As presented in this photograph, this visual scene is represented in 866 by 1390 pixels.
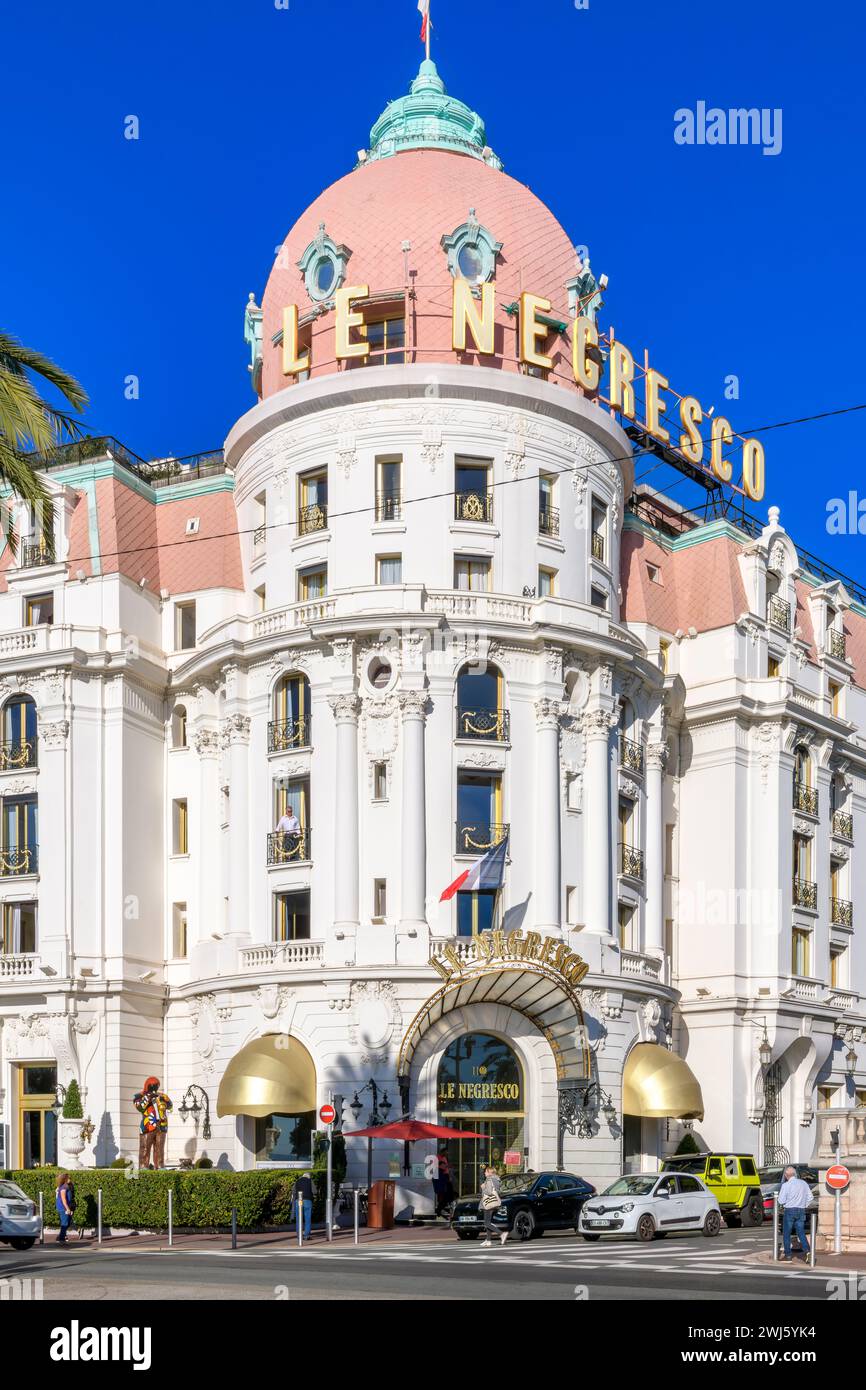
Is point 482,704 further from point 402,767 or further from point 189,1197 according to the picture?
point 189,1197

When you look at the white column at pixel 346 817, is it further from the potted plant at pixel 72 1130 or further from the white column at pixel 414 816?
the potted plant at pixel 72 1130

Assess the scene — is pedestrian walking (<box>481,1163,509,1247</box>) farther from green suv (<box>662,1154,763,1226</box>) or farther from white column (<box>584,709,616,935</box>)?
white column (<box>584,709,616,935</box>)

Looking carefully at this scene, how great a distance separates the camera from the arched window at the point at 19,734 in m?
63.4

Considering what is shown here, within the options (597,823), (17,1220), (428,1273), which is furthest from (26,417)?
(597,823)

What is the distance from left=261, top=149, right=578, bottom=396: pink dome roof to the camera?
62.1m

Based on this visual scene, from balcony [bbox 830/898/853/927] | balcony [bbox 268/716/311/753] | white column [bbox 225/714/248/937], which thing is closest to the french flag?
balcony [bbox 268/716/311/753]

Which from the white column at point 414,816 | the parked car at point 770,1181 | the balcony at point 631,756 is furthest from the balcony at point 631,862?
the parked car at point 770,1181

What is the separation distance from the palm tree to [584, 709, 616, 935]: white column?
114ft

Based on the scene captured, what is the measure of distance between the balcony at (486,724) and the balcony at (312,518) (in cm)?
817

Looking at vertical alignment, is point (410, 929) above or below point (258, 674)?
below
